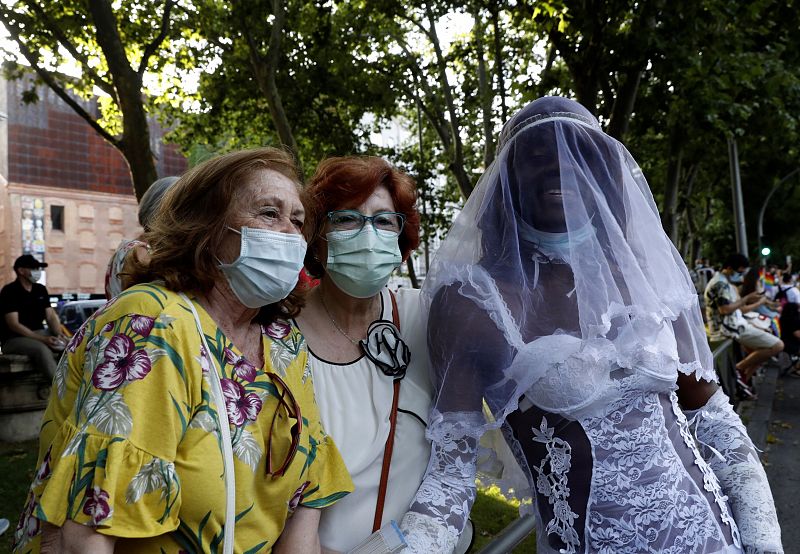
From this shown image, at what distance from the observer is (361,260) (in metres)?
2.30

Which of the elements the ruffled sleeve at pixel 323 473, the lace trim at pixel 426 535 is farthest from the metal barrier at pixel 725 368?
the ruffled sleeve at pixel 323 473

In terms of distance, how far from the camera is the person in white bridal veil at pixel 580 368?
1.93 m

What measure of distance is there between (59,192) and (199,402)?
38705 mm

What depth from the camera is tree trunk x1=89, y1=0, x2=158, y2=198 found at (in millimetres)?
6895

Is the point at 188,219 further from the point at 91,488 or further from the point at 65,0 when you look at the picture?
the point at 65,0

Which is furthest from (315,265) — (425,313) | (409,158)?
(409,158)

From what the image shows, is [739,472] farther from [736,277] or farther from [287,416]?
[736,277]

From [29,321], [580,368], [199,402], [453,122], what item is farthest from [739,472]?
[453,122]

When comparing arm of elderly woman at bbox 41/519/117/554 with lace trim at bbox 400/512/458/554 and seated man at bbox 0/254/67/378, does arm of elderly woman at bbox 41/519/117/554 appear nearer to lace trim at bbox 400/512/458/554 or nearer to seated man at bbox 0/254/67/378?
lace trim at bbox 400/512/458/554

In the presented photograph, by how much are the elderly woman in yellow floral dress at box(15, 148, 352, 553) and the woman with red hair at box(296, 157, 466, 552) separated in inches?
5.3

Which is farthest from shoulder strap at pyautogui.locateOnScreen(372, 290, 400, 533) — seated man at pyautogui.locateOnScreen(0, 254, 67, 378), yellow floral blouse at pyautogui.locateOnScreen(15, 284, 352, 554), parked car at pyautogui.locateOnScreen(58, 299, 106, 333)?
parked car at pyautogui.locateOnScreen(58, 299, 106, 333)

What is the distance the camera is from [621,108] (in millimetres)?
10320

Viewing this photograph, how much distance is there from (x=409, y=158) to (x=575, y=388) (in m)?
15.5

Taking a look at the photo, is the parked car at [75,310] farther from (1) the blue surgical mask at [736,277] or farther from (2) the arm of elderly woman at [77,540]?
(2) the arm of elderly woman at [77,540]
